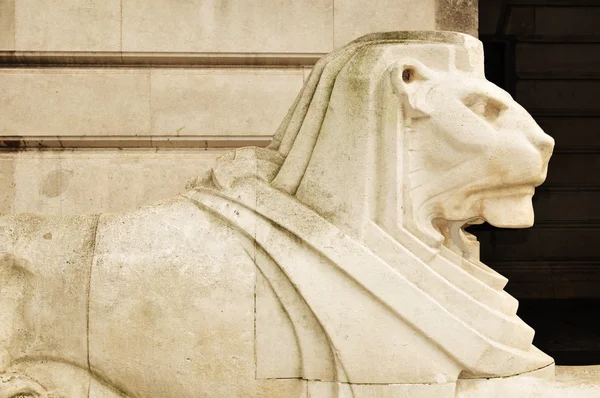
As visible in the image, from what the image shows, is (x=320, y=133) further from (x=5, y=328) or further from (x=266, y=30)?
(x=266, y=30)

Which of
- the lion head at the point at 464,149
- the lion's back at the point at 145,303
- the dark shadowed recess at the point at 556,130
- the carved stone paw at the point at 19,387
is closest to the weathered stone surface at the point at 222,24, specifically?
the lion head at the point at 464,149

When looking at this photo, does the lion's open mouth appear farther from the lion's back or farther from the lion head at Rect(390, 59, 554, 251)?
the lion's back

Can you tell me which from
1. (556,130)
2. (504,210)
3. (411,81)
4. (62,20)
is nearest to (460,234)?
(504,210)

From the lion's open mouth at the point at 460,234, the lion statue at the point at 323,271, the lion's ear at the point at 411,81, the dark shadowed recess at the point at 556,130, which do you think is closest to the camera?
the lion statue at the point at 323,271

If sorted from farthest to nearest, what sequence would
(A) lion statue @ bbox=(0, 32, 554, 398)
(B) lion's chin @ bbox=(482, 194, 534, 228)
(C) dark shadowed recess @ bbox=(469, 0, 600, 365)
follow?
(C) dark shadowed recess @ bbox=(469, 0, 600, 365) < (B) lion's chin @ bbox=(482, 194, 534, 228) < (A) lion statue @ bbox=(0, 32, 554, 398)

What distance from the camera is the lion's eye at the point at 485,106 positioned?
4.07 metres

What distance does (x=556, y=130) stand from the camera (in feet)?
35.1

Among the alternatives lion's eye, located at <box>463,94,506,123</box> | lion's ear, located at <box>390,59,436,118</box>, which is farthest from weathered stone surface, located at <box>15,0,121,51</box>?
lion's eye, located at <box>463,94,506,123</box>

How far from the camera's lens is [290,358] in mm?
3955

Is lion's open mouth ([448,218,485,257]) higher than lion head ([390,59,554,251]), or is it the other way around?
lion head ([390,59,554,251])

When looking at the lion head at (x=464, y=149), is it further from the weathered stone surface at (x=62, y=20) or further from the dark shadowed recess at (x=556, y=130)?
the dark shadowed recess at (x=556, y=130)

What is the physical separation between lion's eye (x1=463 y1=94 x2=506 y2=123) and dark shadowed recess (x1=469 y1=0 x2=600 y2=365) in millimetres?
6472

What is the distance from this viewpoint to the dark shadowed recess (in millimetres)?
10484

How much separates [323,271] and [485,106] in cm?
108
